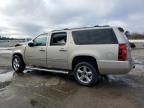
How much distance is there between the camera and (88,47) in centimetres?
625

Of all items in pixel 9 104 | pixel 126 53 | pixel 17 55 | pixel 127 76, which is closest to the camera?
pixel 9 104

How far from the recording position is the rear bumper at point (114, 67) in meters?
5.72

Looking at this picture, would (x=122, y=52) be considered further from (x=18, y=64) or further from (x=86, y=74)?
(x=18, y=64)

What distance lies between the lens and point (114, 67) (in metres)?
5.82

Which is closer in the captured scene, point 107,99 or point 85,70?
point 107,99

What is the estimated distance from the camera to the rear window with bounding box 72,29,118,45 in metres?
5.95

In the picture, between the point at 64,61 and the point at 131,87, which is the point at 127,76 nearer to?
the point at 131,87

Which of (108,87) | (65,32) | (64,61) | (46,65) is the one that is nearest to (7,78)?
(46,65)

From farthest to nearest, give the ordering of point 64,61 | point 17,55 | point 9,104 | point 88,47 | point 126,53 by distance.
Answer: point 17,55 → point 64,61 → point 88,47 → point 126,53 → point 9,104

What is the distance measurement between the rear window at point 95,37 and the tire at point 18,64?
326cm

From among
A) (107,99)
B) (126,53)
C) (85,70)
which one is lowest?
(107,99)

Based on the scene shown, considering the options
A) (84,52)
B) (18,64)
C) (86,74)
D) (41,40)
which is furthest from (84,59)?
(18,64)

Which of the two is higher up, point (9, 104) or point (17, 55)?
point (17, 55)

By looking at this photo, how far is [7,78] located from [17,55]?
1.67m
